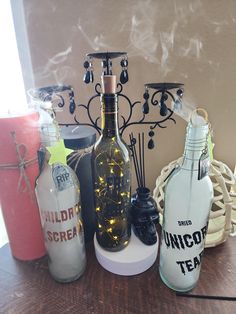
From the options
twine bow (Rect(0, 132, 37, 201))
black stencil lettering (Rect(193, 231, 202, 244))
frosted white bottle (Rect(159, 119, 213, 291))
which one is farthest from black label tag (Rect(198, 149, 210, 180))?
twine bow (Rect(0, 132, 37, 201))

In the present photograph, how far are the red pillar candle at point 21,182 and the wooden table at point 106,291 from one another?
0.06 m

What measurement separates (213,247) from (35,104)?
542 mm

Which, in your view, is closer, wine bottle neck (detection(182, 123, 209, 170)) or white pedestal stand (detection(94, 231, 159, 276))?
wine bottle neck (detection(182, 123, 209, 170))

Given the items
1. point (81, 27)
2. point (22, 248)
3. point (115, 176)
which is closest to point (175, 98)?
point (115, 176)

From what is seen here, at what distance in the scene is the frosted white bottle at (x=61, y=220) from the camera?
1.40 ft

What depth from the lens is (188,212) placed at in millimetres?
406

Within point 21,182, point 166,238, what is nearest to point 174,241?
point 166,238

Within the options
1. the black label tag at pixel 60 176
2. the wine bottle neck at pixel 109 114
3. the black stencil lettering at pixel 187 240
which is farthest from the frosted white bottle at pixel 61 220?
the black stencil lettering at pixel 187 240

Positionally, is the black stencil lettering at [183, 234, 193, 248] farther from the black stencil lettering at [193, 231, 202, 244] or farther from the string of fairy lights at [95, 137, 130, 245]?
the string of fairy lights at [95, 137, 130, 245]

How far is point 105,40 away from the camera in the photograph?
0.61 m

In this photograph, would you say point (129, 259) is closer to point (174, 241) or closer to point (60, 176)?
point (174, 241)

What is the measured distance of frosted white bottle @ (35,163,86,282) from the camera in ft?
1.40

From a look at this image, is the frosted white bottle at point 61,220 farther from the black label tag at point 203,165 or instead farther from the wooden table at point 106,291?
the black label tag at point 203,165

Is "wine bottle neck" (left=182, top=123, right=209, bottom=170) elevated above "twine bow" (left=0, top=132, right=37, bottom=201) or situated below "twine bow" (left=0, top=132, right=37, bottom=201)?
above
